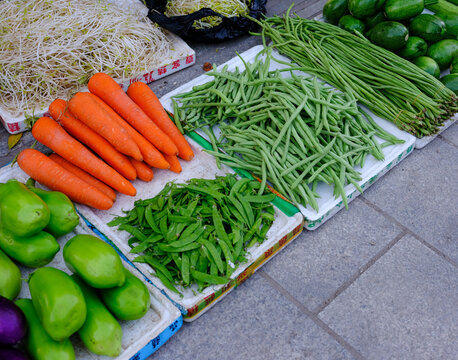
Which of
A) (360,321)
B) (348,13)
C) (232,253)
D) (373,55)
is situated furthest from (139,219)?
(348,13)

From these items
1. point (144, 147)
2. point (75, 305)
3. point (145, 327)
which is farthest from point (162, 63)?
point (75, 305)

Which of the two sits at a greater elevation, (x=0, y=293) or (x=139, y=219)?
(x=0, y=293)

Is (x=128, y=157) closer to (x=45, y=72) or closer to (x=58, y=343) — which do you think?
(x=45, y=72)

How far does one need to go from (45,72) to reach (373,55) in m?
2.24

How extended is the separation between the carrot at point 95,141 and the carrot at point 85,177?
0.42ft

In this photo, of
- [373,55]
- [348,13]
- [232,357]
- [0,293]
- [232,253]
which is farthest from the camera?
[348,13]

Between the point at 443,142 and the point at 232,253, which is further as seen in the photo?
the point at 443,142

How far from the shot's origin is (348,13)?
3.64m

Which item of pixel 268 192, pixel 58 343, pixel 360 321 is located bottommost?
pixel 360 321

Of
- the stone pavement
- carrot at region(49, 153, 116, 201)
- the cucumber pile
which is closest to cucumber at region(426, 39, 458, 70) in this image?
the cucumber pile

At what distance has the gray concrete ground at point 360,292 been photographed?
2021 mm

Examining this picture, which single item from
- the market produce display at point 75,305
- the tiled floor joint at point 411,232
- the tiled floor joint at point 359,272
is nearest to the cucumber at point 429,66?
the tiled floor joint at point 411,232

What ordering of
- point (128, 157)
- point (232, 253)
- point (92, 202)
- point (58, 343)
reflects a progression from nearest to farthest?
point (58, 343), point (232, 253), point (92, 202), point (128, 157)

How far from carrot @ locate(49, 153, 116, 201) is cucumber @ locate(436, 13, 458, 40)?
2812 millimetres
